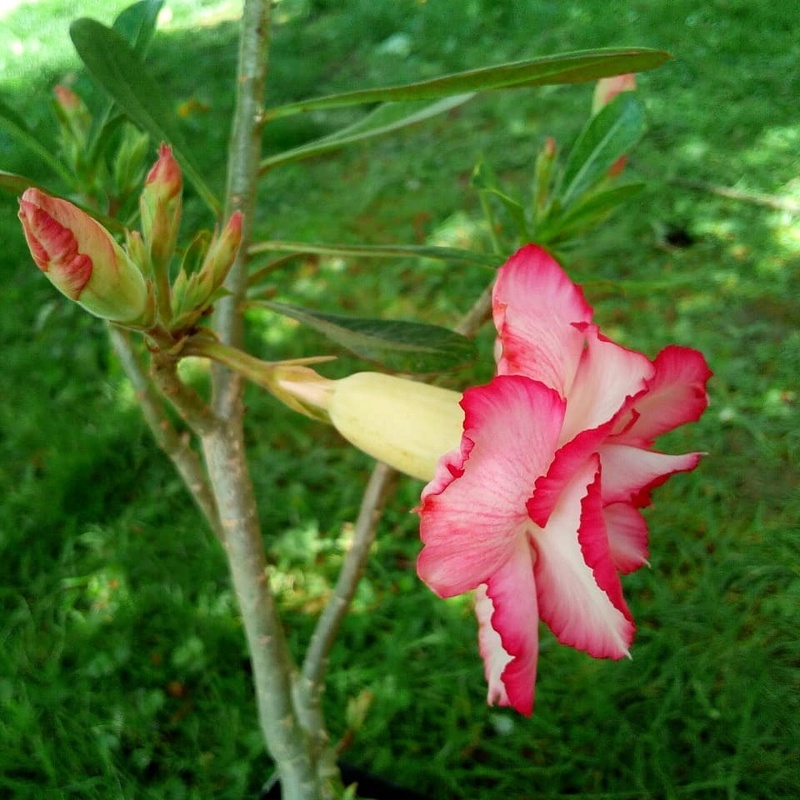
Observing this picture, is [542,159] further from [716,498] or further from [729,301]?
[729,301]

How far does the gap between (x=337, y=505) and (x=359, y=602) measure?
269mm

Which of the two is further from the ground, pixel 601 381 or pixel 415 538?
pixel 601 381

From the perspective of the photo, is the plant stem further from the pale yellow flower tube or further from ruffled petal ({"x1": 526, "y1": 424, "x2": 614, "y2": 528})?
ruffled petal ({"x1": 526, "y1": 424, "x2": 614, "y2": 528})

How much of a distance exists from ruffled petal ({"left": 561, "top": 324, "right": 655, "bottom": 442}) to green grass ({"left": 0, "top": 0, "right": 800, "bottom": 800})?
0.32m

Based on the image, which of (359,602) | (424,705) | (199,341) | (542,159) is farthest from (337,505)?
(199,341)

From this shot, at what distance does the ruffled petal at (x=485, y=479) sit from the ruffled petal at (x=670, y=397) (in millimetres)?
66

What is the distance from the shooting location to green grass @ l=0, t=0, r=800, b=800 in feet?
4.27

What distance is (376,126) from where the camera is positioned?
720mm

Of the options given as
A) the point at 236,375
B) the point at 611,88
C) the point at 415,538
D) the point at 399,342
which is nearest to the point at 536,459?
the point at 399,342

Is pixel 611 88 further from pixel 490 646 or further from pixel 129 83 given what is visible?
pixel 490 646

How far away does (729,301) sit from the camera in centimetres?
207

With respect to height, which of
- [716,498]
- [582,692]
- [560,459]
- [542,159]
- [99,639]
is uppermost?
[560,459]

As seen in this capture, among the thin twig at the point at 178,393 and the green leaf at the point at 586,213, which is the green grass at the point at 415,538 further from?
the thin twig at the point at 178,393

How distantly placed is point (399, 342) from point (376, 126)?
0.23m
